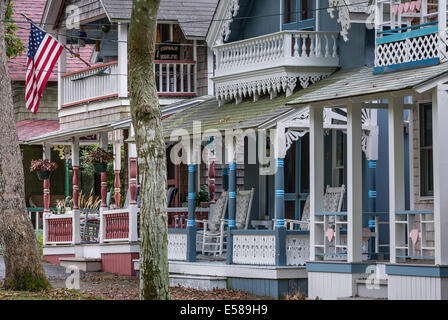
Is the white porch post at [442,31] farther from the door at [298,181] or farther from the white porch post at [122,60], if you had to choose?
the white porch post at [122,60]

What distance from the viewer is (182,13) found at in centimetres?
2911

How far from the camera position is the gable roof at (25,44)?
3825 centimetres

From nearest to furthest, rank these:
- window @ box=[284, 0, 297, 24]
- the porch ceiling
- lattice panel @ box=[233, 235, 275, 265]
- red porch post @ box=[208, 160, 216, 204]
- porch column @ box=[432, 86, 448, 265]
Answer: porch column @ box=[432, 86, 448, 265] → the porch ceiling → lattice panel @ box=[233, 235, 275, 265] → window @ box=[284, 0, 297, 24] → red porch post @ box=[208, 160, 216, 204]

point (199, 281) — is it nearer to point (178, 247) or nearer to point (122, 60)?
point (178, 247)

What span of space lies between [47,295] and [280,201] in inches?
178

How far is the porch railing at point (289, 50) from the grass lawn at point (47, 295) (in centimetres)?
676

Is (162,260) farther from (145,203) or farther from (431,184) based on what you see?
(431,184)

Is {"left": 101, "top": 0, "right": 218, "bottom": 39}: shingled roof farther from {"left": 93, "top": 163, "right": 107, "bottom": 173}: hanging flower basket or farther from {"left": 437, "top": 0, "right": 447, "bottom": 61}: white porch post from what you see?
{"left": 437, "top": 0, "right": 447, "bottom": 61}: white porch post

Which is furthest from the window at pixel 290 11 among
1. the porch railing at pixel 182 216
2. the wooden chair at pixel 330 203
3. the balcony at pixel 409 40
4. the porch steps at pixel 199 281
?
the porch steps at pixel 199 281

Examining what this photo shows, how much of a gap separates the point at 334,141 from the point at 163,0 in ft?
26.4

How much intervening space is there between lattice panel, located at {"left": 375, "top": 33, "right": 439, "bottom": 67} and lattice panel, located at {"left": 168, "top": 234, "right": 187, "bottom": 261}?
6317 millimetres

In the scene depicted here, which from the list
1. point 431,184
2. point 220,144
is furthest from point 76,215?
point 431,184

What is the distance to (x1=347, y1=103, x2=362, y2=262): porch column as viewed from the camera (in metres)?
18.6

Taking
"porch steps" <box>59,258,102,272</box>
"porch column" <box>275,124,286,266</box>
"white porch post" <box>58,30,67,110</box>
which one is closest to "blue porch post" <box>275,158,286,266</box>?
"porch column" <box>275,124,286,266</box>
